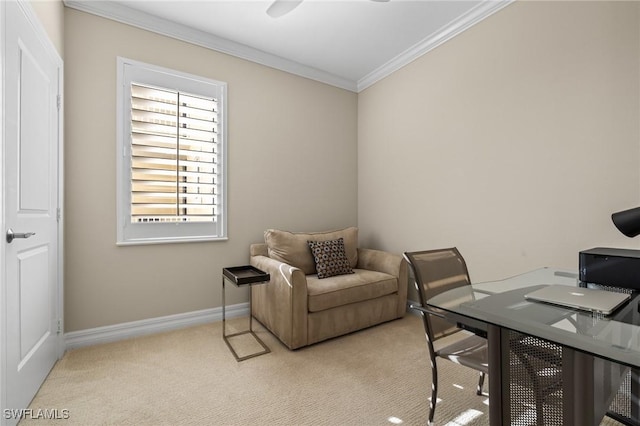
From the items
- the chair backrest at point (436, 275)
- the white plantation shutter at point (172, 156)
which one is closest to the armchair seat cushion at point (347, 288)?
the chair backrest at point (436, 275)

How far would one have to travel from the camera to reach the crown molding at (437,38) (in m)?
2.51

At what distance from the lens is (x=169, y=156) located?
2855 mm

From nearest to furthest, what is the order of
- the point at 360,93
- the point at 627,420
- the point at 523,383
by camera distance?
1. the point at 523,383
2. the point at 627,420
3. the point at 360,93

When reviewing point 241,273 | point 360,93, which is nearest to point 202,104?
point 241,273

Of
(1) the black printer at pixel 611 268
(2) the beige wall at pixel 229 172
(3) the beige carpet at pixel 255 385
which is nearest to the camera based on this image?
(1) the black printer at pixel 611 268

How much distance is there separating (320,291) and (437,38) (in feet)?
8.63

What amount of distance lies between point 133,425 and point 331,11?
321cm

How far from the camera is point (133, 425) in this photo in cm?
160

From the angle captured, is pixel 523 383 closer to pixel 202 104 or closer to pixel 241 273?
pixel 241 273

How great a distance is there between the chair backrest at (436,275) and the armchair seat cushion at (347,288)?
1.10 m

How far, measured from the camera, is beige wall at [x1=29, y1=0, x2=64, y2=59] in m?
1.87

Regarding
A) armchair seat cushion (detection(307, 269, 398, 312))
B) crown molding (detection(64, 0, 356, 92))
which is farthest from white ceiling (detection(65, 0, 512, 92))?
armchair seat cushion (detection(307, 269, 398, 312))

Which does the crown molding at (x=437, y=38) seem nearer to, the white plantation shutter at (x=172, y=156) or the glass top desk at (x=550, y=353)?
the white plantation shutter at (x=172, y=156)

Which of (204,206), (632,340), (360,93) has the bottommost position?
(632,340)
